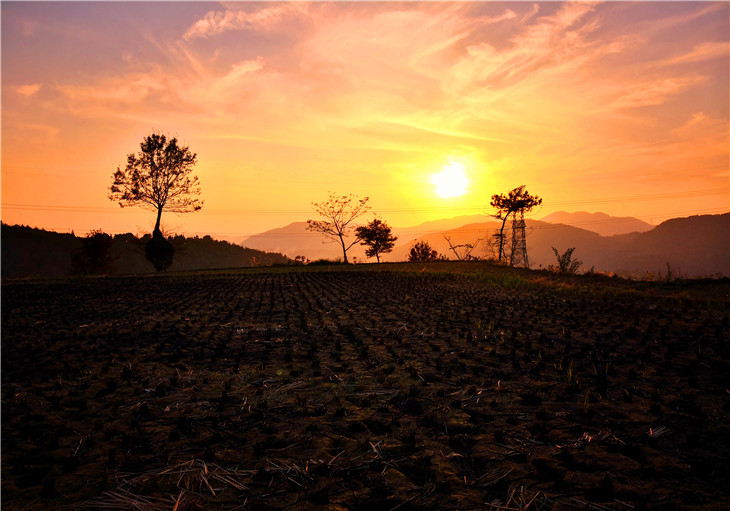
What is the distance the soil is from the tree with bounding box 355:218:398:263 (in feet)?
185

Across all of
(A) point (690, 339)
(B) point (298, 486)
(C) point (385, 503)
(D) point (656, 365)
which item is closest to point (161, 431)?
(B) point (298, 486)

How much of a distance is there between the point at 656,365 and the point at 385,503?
14.6 feet

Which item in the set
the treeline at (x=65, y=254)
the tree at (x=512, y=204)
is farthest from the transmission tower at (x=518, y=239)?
the treeline at (x=65, y=254)

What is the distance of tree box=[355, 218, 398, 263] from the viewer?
211 ft

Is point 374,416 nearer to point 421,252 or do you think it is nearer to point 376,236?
point 376,236

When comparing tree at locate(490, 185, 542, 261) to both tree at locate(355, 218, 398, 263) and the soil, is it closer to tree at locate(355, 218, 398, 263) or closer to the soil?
tree at locate(355, 218, 398, 263)

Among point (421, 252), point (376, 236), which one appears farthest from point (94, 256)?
point (421, 252)

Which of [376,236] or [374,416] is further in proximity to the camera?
[376,236]

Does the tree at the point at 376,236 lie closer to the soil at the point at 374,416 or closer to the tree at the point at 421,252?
the tree at the point at 421,252

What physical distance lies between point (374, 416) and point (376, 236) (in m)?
61.8

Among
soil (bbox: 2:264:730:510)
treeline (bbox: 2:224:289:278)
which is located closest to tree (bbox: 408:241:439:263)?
treeline (bbox: 2:224:289:278)

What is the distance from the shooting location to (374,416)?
143 inches

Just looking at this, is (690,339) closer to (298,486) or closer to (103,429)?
(298,486)

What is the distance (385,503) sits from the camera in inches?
91.1
